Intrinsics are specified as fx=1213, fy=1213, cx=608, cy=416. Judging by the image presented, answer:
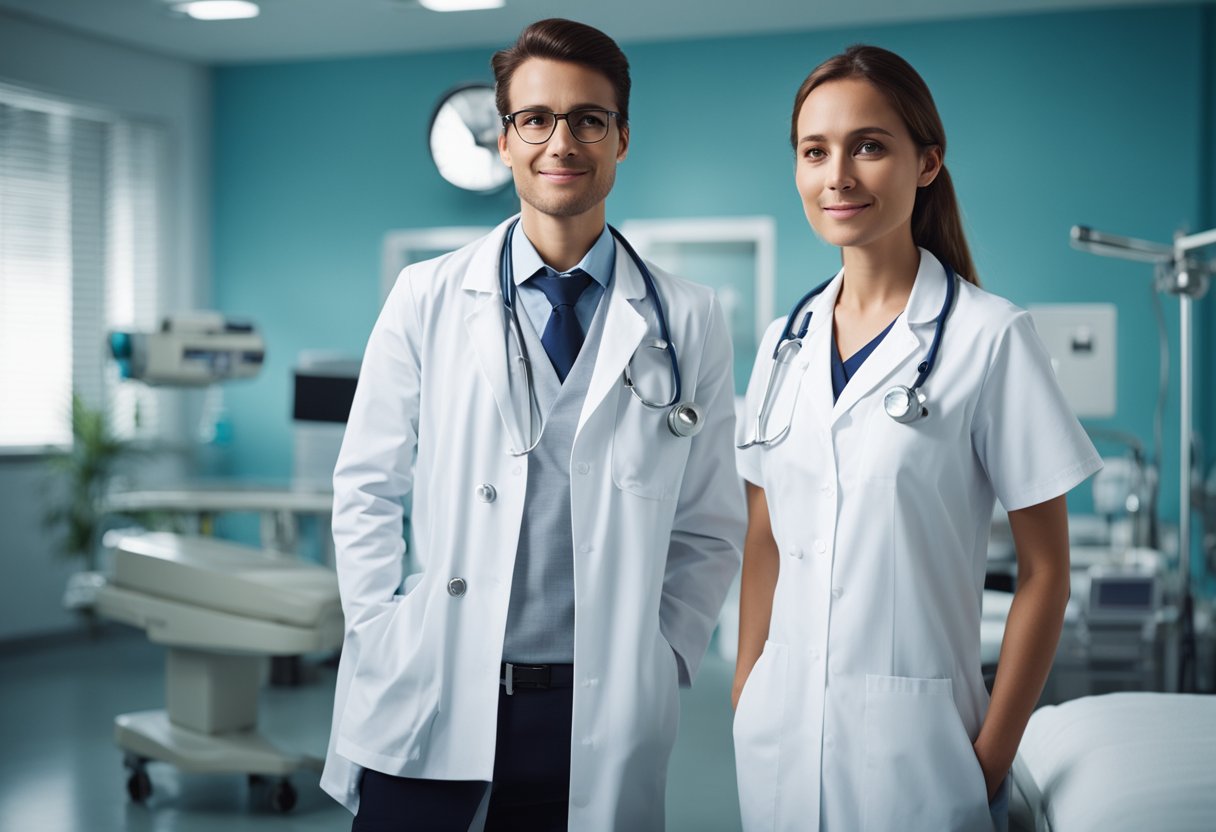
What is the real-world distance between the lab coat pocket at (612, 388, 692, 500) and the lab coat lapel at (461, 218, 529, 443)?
5.0 inches

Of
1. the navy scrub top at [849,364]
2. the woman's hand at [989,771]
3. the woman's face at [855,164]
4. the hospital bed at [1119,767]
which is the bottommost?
the hospital bed at [1119,767]

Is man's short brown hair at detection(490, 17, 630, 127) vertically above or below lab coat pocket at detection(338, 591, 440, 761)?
above

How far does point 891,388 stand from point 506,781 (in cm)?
71

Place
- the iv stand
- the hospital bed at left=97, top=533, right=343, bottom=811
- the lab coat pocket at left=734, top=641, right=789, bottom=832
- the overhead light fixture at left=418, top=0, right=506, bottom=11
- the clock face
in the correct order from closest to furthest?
the lab coat pocket at left=734, top=641, right=789, bottom=832, the iv stand, the hospital bed at left=97, top=533, right=343, bottom=811, the overhead light fixture at left=418, top=0, right=506, bottom=11, the clock face

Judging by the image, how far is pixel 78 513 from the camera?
16.8 feet

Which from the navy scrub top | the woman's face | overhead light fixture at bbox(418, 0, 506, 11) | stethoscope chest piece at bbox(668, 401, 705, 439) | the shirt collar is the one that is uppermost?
overhead light fixture at bbox(418, 0, 506, 11)

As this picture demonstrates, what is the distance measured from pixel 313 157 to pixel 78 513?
2004 mm

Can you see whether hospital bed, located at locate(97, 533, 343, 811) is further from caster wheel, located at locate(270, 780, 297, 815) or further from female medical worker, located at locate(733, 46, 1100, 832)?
female medical worker, located at locate(733, 46, 1100, 832)

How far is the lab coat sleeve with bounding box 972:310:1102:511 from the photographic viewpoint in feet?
4.43

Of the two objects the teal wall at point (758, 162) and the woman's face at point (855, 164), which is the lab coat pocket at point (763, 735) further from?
the teal wall at point (758, 162)

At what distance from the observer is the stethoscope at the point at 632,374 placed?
5.22 ft

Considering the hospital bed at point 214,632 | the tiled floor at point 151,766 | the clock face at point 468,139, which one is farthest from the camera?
the clock face at point 468,139

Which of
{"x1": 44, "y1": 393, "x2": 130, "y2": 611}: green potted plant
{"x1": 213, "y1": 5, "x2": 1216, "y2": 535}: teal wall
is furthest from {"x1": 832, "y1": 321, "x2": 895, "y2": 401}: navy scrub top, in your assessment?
{"x1": 44, "y1": 393, "x2": 130, "y2": 611}: green potted plant

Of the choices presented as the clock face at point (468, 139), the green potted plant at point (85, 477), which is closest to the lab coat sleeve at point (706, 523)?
the clock face at point (468, 139)
